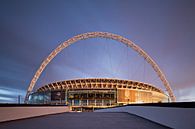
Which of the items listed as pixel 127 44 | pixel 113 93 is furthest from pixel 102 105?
pixel 127 44

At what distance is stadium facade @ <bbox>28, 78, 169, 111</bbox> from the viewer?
77625 mm

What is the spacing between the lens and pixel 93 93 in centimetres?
7750

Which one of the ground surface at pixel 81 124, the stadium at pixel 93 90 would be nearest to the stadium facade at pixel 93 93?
the stadium at pixel 93 90

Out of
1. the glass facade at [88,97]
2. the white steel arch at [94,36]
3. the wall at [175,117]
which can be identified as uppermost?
the white steel arch at [94,36]

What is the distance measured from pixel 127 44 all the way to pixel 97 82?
718 inches

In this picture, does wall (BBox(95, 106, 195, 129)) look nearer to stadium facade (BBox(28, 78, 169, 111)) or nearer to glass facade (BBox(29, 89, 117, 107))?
glass facade (BBox(29, 89, 117, 107))

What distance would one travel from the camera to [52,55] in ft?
280

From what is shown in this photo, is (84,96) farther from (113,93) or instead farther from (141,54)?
(141,54)

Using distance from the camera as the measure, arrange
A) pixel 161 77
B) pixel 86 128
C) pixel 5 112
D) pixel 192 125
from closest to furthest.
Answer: pixel 192 125 → pixel 86 128 → pixel 5 112 → pixel 161 77

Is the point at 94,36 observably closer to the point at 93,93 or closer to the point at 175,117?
the point at 93,93

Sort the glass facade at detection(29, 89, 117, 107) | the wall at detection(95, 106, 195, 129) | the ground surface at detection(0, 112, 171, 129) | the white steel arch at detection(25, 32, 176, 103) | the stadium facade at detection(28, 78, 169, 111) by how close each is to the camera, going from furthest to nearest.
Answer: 1. the white steel arch at detection(25, 32, 176, 103)
2. the stadium facade at detection(28, 78, 169, 111)
3. the glass facade at detection(29, 89, 117, 107)
4. the ground surface at detection(0, 112, 171, 129)
5. the wall at detection(95, 106, 195, 129)

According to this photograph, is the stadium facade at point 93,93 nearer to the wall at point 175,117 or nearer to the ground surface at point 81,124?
the ground surface at point 81,124

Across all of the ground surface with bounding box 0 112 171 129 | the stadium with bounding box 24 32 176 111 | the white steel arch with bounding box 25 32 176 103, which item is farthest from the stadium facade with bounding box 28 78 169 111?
the ground surface with bounding box 0 112 171 129

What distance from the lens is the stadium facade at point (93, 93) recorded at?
255ft
